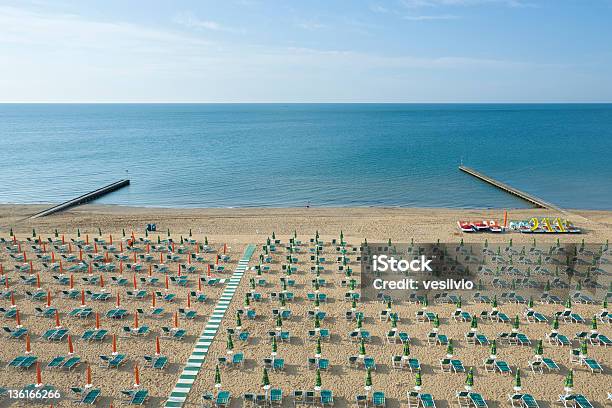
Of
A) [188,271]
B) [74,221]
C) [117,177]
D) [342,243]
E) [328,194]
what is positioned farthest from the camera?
[117,177]

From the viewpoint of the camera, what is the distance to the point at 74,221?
4806 centimetres

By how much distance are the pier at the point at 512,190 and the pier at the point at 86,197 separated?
5872 centimetres

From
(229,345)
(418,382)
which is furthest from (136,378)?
(418,382)

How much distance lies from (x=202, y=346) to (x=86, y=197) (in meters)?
48.9

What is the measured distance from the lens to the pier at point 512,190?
57319mm

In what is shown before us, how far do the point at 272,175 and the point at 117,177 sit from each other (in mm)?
27167

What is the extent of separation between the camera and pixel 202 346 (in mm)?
21812

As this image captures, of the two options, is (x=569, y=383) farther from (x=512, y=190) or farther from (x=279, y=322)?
(x=512, y=190)

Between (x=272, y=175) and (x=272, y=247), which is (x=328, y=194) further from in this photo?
→ (x=272, y=247)

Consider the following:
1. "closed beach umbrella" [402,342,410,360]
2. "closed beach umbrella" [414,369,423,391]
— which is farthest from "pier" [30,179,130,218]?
"closed beach umbrella" [414,369,423,391]

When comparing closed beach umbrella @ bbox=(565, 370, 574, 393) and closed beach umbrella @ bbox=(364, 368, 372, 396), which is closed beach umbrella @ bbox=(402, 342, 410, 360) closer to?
closed beach umbrella @ bbox=(364, 368, 372, 396)

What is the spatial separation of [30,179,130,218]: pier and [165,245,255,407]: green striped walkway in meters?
33.6

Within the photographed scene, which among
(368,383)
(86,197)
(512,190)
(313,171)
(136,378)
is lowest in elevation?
(136,378)

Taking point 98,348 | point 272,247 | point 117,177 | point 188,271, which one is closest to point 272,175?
point 117,177
